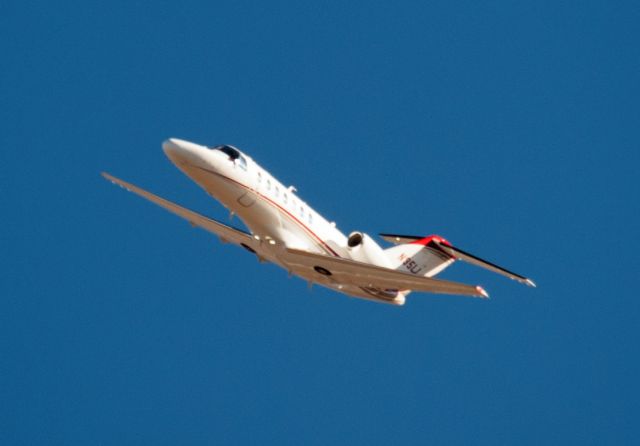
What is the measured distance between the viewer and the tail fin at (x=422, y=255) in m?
24.9

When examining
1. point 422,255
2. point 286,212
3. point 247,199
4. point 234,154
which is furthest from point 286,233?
point 422,255

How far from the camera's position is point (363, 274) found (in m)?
21.0

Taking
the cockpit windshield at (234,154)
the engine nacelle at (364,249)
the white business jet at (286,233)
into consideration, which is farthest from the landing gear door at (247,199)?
the engine nacelle at (364,249)

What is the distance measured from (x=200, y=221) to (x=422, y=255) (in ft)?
19.8

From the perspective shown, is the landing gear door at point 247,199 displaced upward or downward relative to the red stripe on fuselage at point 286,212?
downward

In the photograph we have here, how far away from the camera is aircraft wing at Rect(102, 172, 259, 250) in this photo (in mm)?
22328

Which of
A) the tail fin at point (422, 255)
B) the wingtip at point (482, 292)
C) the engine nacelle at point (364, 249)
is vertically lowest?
the wingtip at point (482, 292)

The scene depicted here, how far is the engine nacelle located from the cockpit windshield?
131 inches

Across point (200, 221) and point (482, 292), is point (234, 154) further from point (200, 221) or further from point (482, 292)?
point (482, 292)

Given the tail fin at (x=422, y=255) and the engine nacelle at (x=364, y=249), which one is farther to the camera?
the tail fin at (x=422, y=255)

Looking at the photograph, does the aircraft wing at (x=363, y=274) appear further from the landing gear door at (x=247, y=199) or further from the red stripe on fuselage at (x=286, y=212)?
the landing gear door at (x=247, y=199)

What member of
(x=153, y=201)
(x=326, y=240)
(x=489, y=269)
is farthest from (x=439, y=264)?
(x=153, y=201)

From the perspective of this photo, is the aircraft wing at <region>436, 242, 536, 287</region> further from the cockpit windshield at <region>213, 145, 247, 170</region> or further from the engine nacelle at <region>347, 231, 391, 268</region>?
the cockpit windshield at <region>213, 145, 247, 170</region>

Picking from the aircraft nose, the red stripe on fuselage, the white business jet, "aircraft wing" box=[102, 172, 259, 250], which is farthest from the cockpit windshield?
"aircraft wing" box=[102, 172, 259, 250]
